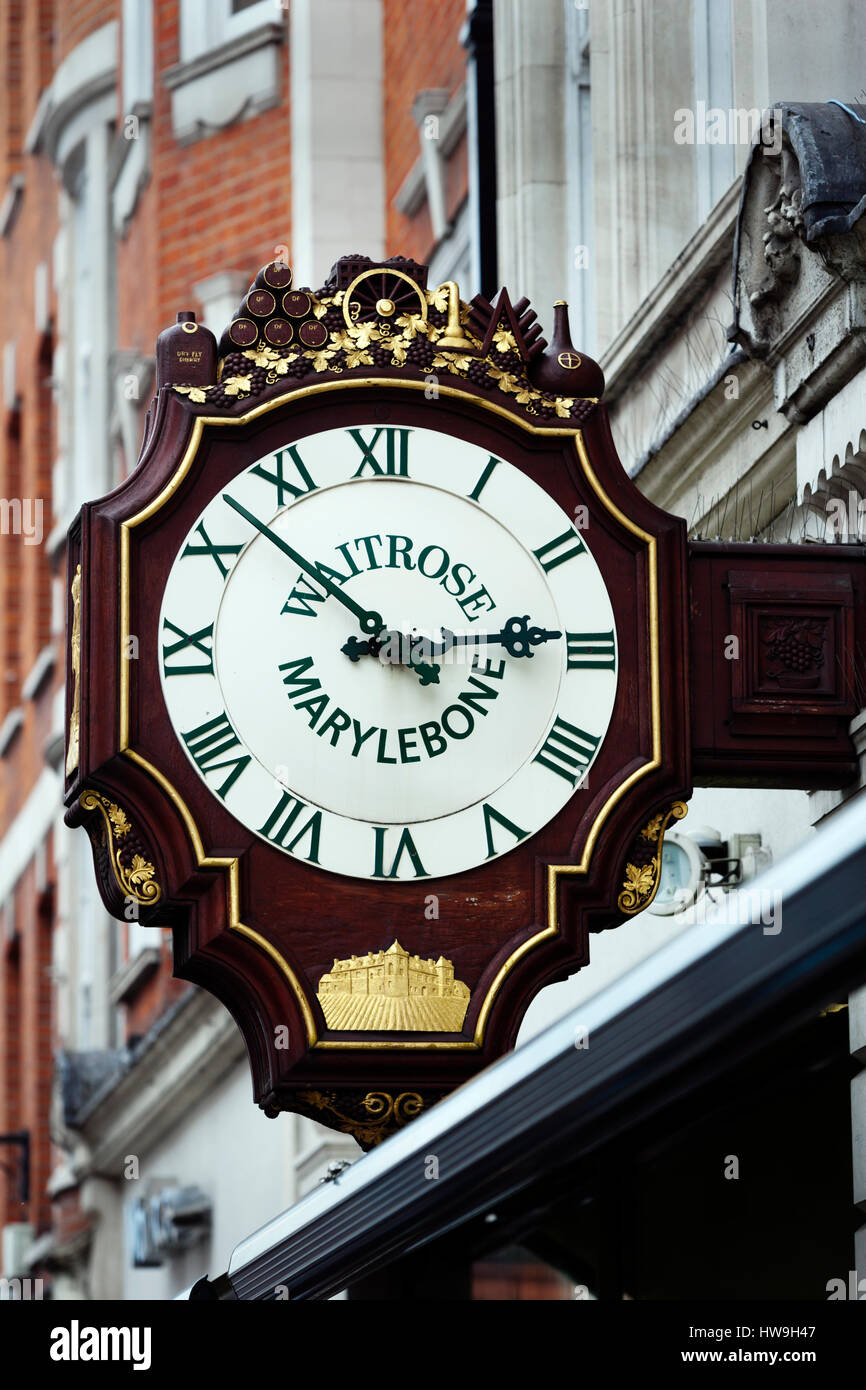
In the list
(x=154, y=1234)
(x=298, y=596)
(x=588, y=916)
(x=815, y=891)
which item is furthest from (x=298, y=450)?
(x=154, y=1234)

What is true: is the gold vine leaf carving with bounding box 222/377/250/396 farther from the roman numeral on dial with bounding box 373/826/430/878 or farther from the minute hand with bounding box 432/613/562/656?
the roman numeral on dial with bounding box 373/826/430/878

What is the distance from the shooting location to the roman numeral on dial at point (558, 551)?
6.58 m

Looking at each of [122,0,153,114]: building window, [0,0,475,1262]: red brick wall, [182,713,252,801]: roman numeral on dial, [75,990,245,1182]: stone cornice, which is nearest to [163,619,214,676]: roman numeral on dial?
[182,713,252,801]: roman numeral on dial

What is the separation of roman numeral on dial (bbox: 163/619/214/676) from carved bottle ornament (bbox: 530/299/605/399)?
3.21 feet

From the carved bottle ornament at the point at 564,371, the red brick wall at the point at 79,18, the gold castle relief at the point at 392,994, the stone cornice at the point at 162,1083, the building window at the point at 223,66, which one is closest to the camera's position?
the gold castle relief at the point at 392,994

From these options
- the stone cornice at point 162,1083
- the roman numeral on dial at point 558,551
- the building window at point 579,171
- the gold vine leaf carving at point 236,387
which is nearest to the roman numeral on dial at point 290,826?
the roman numeral on dial at point 558,551

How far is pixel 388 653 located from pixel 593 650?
460 millimetres

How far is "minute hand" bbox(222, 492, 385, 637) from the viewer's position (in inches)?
254

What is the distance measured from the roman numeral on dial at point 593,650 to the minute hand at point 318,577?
16.7 inches

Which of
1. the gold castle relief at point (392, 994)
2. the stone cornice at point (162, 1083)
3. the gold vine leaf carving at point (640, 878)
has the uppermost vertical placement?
the stone cornice at point (162, 1083)

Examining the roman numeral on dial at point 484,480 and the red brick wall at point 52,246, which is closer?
the roman numeral on dial at point 484,480

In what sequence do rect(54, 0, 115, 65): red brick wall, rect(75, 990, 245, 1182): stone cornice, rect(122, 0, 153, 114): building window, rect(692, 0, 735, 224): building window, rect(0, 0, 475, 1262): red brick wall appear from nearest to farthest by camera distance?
rect(692, 0, 735, 224): building window
rect(0, 0, 475, 1262): red brick wall
rect(75, 990, 245, 1182): stone cornice
rect(122, 0, 153, 114): building window
rect(54, 0, 115, 65): red brick wall

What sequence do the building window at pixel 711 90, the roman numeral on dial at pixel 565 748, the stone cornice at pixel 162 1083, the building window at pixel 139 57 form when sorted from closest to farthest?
the roman numeral on dial at pixel 565 748 < the building window at pixel 711 90 < the stone cornice at pixel 162 1083 < the building window at pixel 139 57

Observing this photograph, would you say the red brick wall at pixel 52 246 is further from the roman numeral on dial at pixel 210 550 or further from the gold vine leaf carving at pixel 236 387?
the roman numeral on dial at pixel 210 550
